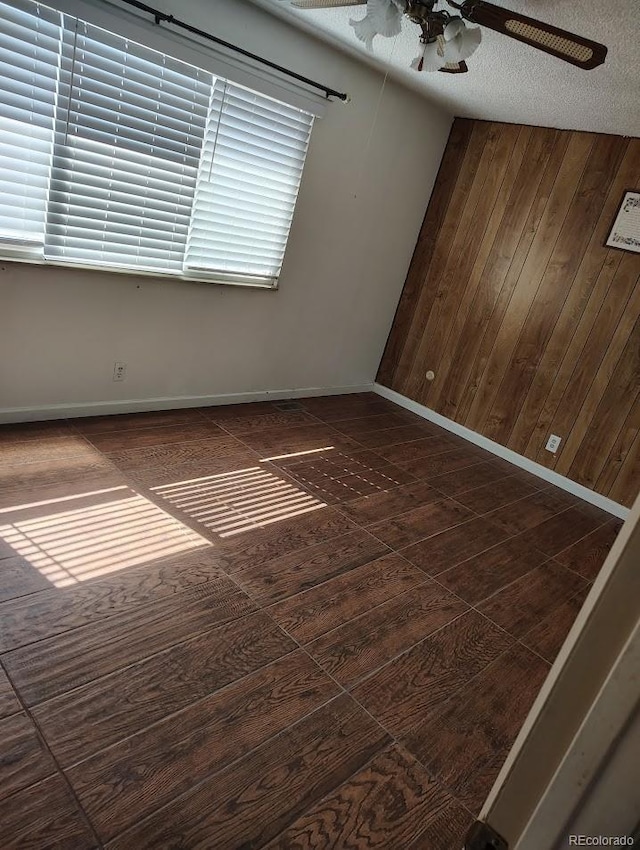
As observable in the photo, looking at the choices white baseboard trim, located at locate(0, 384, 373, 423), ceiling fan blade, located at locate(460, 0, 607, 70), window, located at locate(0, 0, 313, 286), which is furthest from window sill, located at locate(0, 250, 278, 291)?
ceiling fan blade, located at locate(460, 0, 607, 70)

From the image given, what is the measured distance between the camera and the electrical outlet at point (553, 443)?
401 centimetres

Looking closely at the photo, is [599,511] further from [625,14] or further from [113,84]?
[113,84]

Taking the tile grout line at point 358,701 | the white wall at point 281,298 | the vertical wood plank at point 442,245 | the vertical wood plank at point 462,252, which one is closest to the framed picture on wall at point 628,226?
the vertical wood plank at point 462,252

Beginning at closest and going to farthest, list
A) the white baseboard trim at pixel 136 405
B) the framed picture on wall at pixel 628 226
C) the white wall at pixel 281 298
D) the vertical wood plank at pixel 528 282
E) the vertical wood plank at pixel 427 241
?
the white wall at pixel 281 298
the white baseboard trim at pixel 136 405
the framed picture on wall at pixel 628 226
the vertical wood plank at pixel 528 282
the vertical wood plank at pixel 427 241

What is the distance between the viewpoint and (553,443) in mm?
4027

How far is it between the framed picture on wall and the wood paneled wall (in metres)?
0.05

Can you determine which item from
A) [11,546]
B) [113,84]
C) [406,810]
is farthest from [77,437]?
[406,810]

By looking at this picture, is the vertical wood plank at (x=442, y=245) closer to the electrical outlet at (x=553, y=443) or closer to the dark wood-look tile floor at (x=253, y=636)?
the electrical outlet at (x=553, y=443)

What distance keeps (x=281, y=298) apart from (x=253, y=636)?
2525 mm

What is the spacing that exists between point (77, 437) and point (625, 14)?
10.0 feet

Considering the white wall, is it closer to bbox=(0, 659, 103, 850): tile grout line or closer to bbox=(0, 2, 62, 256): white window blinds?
bbox=(0, 2, 62, 256): white window blinds

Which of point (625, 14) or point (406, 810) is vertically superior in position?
Result: point (625, 14)

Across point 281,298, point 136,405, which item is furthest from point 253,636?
point 281,298

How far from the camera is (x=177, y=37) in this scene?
270 centimetres
